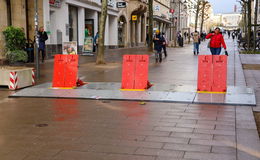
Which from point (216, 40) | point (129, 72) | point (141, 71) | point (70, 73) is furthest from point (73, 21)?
point (141, 71)

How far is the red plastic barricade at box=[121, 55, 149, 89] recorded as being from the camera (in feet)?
32.2

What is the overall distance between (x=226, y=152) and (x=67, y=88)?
633 cm

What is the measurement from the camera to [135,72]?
9883mm

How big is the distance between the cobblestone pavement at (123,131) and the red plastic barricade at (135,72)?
1589mm

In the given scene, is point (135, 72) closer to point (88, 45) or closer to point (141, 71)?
point (141, 71)

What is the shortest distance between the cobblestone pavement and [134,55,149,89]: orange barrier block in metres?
1.62

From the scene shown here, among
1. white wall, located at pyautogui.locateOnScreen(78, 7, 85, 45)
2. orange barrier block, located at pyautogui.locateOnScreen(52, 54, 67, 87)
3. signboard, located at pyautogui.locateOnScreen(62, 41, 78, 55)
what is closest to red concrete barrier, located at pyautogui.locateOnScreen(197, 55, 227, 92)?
orange barrier block, located at pyautogui.locateOnScreen(52, 54, 67, 87)

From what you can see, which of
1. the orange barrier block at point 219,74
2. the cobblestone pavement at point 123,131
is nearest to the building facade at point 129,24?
the orange barrier block at point 219,74

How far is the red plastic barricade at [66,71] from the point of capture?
33.9ft

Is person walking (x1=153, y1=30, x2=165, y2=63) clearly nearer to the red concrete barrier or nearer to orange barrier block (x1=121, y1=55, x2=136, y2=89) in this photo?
orange barrier block (x1=121, y1=55, x2=136, y2=89)

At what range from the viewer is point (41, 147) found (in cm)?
501

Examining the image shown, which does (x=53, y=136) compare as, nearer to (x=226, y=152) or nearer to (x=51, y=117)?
(x=51, y=117)

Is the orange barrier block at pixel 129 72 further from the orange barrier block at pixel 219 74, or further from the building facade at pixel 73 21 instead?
the building facade at pixel 73 21

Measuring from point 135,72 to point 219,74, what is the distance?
2.21 meters
